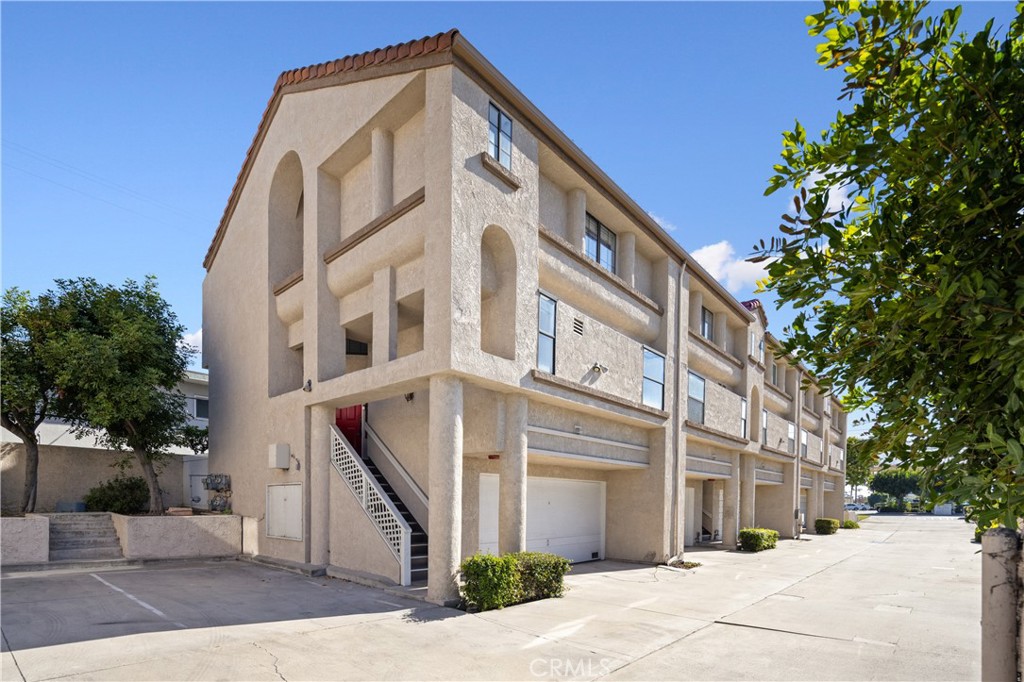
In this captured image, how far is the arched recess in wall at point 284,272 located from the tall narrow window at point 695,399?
12.6m

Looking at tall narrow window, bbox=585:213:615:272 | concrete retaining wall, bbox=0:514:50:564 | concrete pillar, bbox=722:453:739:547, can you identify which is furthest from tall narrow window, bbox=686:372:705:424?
concrete retaining wall, bbox=0:514:50:564

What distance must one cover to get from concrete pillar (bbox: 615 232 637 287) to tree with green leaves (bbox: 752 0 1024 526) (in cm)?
1486

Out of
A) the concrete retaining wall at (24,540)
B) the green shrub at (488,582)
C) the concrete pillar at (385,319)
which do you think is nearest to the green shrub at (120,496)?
the concrete retaining wall at (24,540)

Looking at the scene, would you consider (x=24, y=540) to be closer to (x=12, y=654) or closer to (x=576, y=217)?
(x=12, y=654)

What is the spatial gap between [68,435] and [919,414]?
28.9 metres

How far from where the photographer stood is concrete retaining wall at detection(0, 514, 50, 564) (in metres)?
14.9

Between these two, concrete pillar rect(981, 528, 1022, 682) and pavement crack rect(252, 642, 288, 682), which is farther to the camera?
pavement crack rect(252, 642, 288, 682)

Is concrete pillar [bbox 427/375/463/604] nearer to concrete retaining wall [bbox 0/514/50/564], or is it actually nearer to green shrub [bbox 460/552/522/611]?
green shrub [bbox 460/552/522/611]

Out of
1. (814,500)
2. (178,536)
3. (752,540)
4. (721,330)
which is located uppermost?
(721,330)

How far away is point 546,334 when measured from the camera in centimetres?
1402

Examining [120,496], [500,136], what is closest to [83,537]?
[120,496]

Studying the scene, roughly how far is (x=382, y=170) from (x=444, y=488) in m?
7.49

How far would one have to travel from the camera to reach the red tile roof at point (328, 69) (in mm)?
12148

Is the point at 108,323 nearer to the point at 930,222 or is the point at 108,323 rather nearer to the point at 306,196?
the point at 306,196
